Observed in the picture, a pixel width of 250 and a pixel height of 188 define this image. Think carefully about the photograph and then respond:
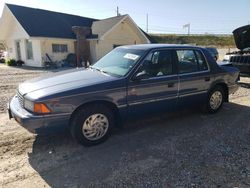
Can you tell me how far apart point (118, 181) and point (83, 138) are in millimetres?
1181

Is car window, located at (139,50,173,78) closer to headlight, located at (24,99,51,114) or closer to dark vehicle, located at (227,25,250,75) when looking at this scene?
headlight, located at (24,99,51,114)

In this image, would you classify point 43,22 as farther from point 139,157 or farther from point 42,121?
point 139,157

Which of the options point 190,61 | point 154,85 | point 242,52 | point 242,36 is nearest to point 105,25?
point 242,36

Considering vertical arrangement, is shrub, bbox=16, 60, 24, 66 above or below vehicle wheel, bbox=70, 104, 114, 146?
above

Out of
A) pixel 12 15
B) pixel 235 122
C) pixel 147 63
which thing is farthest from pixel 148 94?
pixel 12 15

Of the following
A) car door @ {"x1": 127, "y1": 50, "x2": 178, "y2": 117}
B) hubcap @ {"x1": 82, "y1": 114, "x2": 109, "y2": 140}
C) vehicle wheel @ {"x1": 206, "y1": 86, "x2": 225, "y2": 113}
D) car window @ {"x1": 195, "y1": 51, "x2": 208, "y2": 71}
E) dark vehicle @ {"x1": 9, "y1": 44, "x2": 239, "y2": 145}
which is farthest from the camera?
vehicle wheel @ {"x1": 206, "y1": 86, "x2": 225, "y2": 113}

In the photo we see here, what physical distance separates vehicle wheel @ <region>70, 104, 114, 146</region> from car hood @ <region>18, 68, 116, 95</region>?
0.43 m

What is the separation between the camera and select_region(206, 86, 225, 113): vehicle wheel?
598 centimetres

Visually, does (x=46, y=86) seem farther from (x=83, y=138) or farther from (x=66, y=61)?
(x=66, y=61)

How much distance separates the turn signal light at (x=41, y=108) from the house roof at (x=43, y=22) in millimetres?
16919

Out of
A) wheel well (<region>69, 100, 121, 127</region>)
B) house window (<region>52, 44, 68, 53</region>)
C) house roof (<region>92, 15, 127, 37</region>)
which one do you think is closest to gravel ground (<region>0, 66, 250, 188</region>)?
wheel well (<region>69, 100, 121, 127</region>)

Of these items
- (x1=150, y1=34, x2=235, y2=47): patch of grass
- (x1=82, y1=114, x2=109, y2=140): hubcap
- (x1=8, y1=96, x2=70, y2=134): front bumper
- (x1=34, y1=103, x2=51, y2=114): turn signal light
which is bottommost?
(x1=82, y1=114, x2=109, y2=140): hubcap

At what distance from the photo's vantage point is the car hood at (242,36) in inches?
410

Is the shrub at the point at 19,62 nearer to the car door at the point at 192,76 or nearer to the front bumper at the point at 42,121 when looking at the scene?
the front bumper at the point at 42,121
